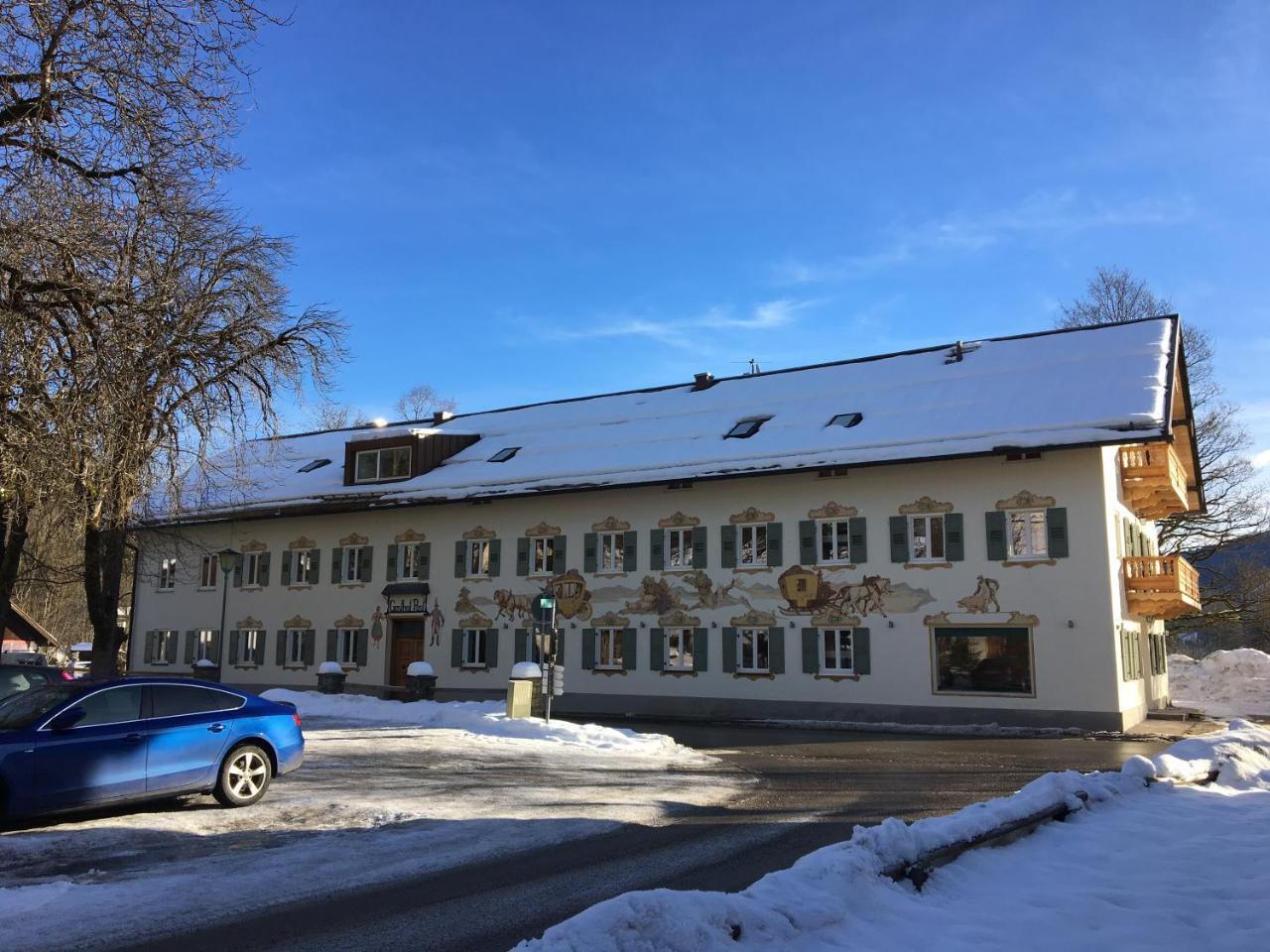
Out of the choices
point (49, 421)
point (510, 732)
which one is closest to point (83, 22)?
point (49, 421)

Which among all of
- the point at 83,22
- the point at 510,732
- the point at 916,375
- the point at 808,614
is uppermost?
the point at 916,375

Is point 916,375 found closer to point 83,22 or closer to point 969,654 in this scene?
point 969,654

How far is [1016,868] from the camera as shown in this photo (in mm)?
7742

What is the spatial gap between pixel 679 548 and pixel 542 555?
4866 mm

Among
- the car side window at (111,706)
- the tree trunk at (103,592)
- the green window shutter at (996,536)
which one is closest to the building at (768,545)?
the green window shutter at (996,536)

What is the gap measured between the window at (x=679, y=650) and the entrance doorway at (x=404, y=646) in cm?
904

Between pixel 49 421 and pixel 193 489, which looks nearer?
pixel 49 421

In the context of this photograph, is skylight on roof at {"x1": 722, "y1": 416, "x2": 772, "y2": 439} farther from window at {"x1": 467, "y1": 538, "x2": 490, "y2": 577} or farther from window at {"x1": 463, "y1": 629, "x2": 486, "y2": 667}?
window at {"x1": 463, "y1": 629, "x2": 486, "y2": 667}

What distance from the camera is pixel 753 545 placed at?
29.8m

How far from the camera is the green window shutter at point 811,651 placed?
2833 cm

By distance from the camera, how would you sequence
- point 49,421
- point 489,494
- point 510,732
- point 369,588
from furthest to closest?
point 369,588
point 489,494
point 510,732
point 49,421

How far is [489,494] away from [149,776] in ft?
75.2

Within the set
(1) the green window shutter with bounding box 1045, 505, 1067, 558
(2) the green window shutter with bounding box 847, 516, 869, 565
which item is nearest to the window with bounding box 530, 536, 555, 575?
(2) the green window shutter with bounding box 847, 516, 869, 565

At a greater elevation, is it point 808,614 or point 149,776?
point 808,614
